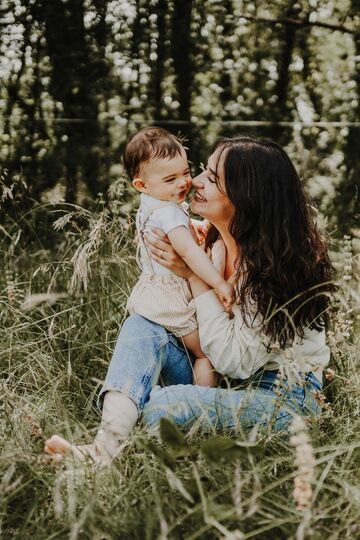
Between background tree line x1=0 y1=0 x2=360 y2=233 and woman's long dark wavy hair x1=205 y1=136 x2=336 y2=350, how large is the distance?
181 cm

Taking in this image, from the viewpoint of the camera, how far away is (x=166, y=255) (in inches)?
103

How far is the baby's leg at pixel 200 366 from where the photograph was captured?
2605 millimetres

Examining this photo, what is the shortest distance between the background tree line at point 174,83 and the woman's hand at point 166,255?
173 cm

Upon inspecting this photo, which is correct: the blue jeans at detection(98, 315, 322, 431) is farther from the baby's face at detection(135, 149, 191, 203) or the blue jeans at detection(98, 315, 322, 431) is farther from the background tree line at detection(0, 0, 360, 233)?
the background tree line at detection(0, 0, 360, 233)

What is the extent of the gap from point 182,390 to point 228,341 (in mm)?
205

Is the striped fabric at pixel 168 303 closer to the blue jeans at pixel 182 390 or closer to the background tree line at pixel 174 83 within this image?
the blue jeans at pixel 182 390

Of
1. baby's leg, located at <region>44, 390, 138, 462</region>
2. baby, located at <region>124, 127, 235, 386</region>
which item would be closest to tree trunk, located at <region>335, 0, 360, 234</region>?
baby, located at <region>124, 127, 235, 386</region>

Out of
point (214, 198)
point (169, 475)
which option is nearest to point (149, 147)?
point (214, 198)

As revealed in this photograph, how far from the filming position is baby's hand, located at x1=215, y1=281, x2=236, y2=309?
2479mm

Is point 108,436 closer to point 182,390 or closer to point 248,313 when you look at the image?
point 182,390

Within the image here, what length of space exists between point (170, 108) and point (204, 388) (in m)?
2.30

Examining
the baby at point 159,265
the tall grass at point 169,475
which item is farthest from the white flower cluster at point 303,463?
the baby at point 159,265

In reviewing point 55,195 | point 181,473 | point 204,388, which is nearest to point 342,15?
point 55,195

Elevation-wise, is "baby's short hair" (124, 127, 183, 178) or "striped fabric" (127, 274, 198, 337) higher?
"baby's short hair" (124, 127, 183, 178)
